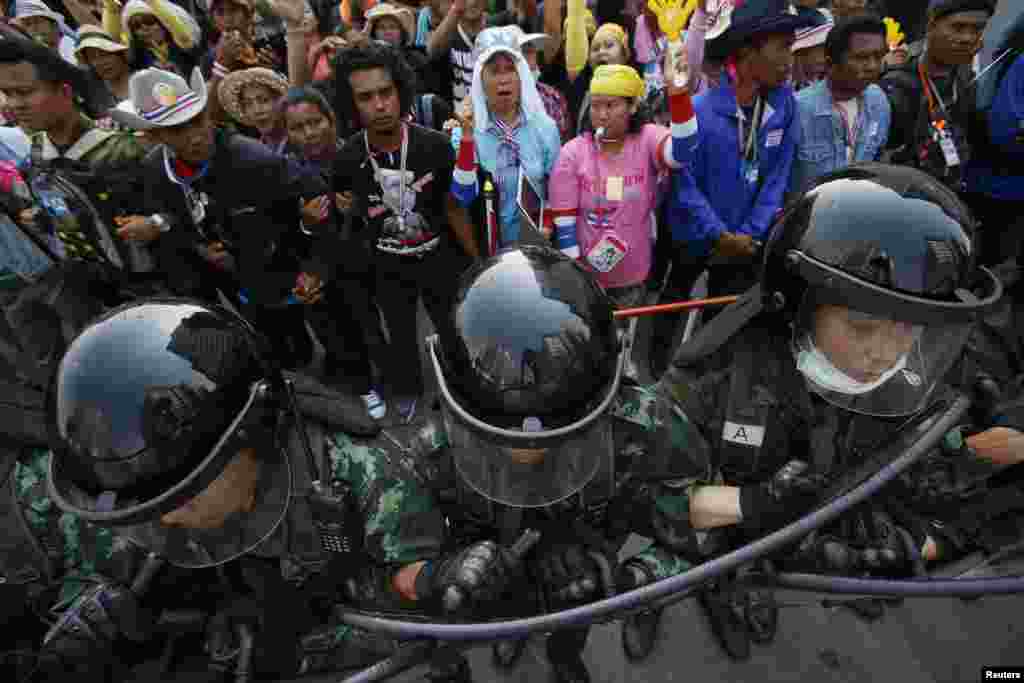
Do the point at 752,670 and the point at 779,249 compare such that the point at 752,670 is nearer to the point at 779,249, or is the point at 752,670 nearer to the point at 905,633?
the point at 905,633

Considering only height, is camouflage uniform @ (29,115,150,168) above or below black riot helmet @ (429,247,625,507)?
above

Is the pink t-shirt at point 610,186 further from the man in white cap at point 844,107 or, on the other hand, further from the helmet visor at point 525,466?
the helmet visor at point 525,466

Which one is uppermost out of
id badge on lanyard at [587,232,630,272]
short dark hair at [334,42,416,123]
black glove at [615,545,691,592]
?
short dark hair at [334,42,416,123]

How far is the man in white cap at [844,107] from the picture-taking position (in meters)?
3.37

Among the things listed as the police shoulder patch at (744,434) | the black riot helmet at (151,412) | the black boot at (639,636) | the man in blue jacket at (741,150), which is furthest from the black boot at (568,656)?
the man in blue jacket at (741,150)

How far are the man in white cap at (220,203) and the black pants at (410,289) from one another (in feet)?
1.25

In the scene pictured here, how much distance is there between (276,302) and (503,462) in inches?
96.8

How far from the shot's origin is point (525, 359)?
1590 mm

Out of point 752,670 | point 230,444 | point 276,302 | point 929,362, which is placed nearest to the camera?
point 230,444

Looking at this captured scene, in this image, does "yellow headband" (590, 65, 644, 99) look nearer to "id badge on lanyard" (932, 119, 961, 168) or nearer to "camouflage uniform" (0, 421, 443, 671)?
"id badge on lanyard" (932, 119, 961, 168)

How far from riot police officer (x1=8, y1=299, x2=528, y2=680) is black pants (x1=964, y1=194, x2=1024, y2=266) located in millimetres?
4003

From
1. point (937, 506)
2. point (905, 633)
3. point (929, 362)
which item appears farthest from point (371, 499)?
point (905, 633)

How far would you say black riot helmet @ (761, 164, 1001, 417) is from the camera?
178cm

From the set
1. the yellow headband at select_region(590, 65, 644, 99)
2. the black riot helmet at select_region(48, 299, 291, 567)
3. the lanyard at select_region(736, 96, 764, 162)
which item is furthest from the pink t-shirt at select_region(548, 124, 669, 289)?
the black riot helmet at select_region(48, 299, 291, 567)
